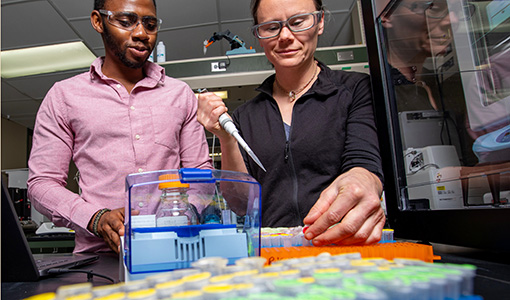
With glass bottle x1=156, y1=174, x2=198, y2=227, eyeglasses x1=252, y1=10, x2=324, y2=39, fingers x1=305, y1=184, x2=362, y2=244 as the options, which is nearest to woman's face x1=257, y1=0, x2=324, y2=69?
eyeglasses x1=252, y1=10, x2=324, y2=39

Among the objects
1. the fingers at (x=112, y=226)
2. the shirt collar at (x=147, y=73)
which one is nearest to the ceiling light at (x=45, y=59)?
the shirt collar at (x=147, y=73)

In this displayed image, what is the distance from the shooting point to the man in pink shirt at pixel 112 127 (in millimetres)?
1131

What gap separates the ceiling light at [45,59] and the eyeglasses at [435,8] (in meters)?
A: 3.66

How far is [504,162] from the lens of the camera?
33.4 inches

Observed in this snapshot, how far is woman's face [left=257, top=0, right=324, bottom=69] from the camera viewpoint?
43.2 inches

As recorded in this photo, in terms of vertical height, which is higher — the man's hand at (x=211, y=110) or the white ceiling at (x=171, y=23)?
the white ceiling at (x=171, y=23)

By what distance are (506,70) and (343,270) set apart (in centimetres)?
97

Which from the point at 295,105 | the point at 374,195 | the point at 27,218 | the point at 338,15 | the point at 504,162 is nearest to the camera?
the point at 374,195

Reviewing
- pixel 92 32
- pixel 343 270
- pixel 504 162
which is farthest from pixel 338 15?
pixel 343 270

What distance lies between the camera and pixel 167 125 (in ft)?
4.12

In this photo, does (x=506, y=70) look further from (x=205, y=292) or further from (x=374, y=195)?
(x=205, y=292)

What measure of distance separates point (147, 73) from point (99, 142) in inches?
13.7

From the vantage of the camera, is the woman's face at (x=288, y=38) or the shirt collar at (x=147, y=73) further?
the shirt collar at (x=147, y=73)

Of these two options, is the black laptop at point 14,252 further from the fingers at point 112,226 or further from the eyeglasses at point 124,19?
the eyeglasses at point 124,19
